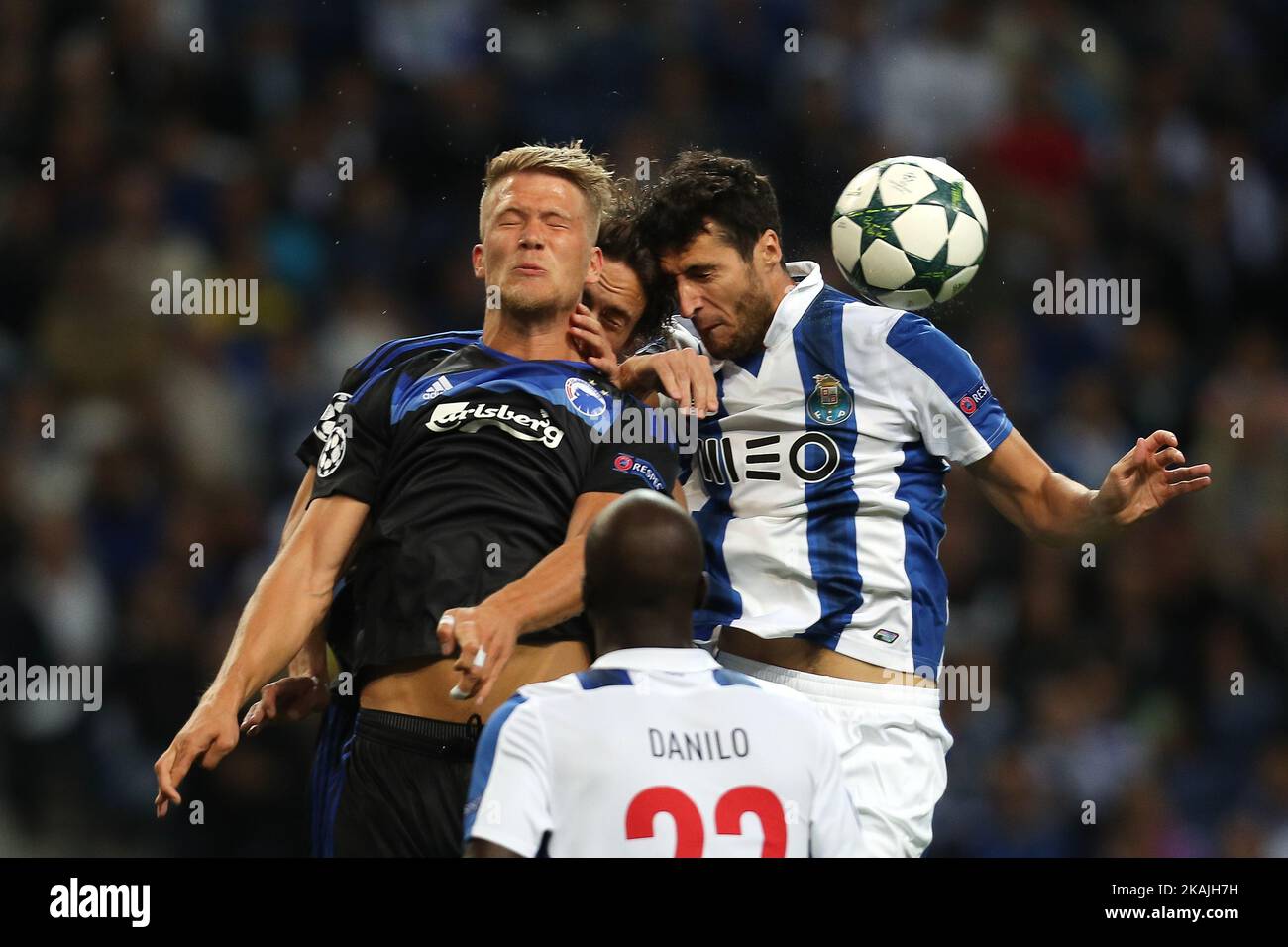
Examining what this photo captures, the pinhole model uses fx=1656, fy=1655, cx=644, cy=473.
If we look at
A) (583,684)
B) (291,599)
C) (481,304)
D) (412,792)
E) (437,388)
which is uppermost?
(481,304)

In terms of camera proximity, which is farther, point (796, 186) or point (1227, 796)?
point (1227, 796)

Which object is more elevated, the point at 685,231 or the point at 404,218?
the point at 404,218

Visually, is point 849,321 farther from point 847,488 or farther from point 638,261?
point 638,261

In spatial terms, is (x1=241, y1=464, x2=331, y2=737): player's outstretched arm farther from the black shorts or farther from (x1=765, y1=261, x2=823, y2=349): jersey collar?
(x1=765, y1=261, x2=823, y2=349): jersey collar

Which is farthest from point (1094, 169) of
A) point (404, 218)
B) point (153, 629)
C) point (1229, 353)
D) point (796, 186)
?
point (153, 629)

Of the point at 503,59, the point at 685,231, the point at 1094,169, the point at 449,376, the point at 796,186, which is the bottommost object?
the point at 449,376

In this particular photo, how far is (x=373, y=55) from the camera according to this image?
8.85 m

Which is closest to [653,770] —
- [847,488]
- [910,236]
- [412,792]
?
[412,792]

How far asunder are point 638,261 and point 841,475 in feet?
3.09

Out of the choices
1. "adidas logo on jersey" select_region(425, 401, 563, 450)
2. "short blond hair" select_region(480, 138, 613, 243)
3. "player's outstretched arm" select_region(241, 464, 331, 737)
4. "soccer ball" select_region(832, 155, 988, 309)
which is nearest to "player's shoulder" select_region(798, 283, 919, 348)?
"soccer ball" select_region(832, 155, 988, 309)

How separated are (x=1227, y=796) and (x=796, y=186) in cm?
351

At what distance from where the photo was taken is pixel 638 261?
499cm

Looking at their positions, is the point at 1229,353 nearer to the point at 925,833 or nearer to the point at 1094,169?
the point at 1094,169
